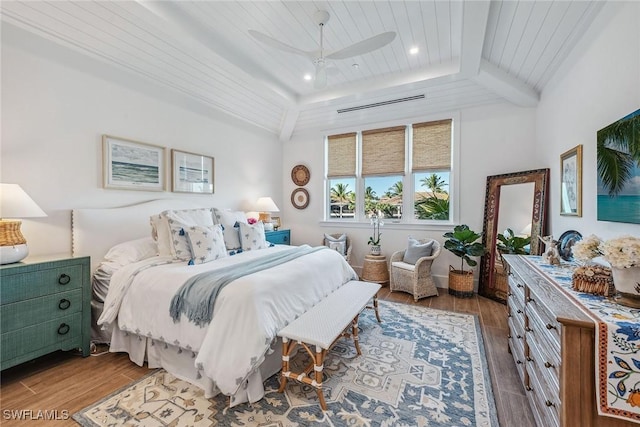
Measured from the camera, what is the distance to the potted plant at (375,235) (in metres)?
4.61

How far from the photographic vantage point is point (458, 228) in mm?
3930

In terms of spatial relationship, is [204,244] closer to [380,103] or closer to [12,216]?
[12,216]

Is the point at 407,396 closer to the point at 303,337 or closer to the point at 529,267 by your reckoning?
the point at 303,337

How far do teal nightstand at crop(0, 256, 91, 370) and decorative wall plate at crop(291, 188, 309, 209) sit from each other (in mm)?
3582

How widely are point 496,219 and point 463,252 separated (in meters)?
0.67

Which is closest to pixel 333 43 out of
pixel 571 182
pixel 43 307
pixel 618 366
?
pixel 571 182

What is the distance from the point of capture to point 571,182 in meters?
2.61

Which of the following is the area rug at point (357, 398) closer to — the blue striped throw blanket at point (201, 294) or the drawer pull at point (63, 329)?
the blue striped throw blanket at point (201, 294)

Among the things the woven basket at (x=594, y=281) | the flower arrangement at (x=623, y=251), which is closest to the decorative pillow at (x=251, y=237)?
the woven basket at (x=594, y=281)

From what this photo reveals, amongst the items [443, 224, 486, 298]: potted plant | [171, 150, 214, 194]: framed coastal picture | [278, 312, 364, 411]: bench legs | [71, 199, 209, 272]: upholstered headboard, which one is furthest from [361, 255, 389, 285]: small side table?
[71, 199, 209, 272]: upholstered headboard

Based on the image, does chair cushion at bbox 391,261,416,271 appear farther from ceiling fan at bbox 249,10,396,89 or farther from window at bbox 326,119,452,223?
ceiling fan at bbox 249,10,396,89

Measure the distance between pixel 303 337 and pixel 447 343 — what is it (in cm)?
158

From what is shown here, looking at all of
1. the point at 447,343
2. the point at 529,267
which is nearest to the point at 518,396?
the point at 447,343

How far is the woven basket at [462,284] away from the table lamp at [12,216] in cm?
458
